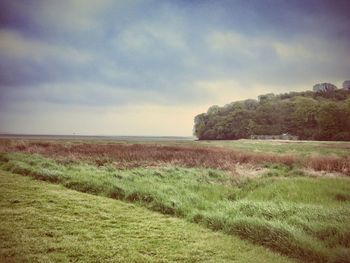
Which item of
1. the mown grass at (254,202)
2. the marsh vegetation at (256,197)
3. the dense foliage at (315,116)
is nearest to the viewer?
the mown grass at (254,202)

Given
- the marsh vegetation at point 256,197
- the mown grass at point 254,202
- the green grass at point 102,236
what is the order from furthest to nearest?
the marsh vegetation at point 256,197 < the mown grass at point 254,202 < the green grass at point 102,236

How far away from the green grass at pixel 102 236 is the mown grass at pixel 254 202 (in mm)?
477

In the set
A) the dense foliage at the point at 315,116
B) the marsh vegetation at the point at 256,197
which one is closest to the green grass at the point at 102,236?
the marsh vegetation at the point at 256,197

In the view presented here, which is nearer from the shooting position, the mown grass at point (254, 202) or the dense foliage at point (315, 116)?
the mown grass at point (254, 202)

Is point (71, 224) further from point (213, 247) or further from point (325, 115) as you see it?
point (325, 115)

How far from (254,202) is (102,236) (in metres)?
4.28

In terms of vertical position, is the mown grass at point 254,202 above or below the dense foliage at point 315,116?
below

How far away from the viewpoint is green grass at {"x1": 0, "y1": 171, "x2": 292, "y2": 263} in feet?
17.7

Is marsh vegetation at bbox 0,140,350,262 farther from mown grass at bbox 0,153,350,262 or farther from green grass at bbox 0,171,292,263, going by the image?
green grass at bbox 0,171,292,263

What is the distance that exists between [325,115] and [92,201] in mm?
10997

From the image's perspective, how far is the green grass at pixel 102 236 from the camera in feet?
17.7

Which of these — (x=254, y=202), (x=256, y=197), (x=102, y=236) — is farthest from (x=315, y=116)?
(x=102, y=236)

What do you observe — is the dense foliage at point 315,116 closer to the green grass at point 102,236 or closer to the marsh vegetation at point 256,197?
the marsh vegetation at point 256,197

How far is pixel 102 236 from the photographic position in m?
6.35
